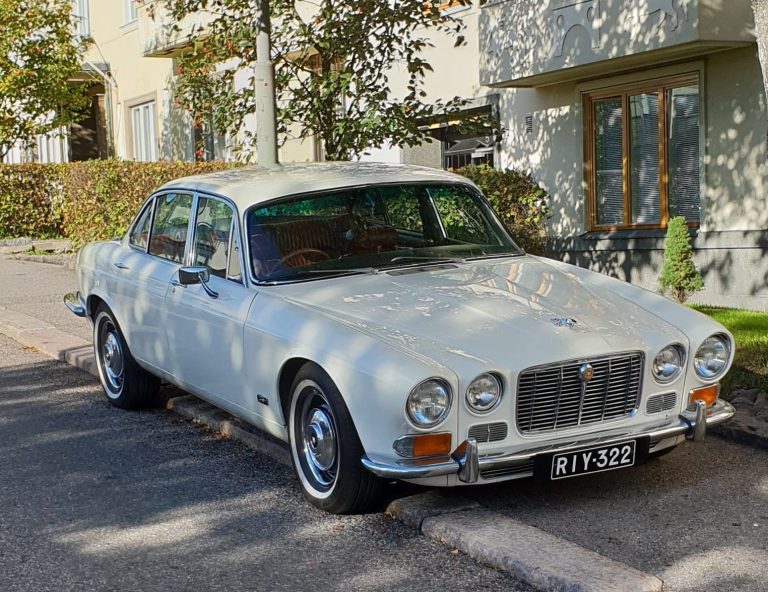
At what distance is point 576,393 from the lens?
5.27m

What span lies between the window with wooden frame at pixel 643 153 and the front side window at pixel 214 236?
27.3 ft

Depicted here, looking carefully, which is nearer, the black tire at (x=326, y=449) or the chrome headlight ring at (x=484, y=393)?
the chrome headlight ring at (x=484, y=393)

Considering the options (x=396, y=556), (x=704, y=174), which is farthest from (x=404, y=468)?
(x=704, y=174)

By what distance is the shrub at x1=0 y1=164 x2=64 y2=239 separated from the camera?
2370 centimetres

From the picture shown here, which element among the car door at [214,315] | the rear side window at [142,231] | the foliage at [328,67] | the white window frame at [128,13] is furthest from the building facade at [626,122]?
the white window frame at [128,13]

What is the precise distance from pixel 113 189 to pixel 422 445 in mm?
15211

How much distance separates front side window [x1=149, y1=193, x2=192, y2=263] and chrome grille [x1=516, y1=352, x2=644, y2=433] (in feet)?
9.59

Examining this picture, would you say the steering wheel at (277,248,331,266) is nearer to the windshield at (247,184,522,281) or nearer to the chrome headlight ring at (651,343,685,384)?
the windshield at (247,184,522,281)

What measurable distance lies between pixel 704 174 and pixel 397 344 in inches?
370

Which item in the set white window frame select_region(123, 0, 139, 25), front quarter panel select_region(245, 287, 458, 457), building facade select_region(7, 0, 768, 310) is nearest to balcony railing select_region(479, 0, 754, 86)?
building facade select_region(7, 0, 768, 310)

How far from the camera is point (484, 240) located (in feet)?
22.7

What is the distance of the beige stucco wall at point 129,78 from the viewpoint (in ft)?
86.5

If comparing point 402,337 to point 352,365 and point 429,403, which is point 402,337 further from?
point 429,403

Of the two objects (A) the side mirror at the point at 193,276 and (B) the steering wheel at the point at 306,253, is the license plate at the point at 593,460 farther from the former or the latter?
(A) the side mirror at the point at 193,276
